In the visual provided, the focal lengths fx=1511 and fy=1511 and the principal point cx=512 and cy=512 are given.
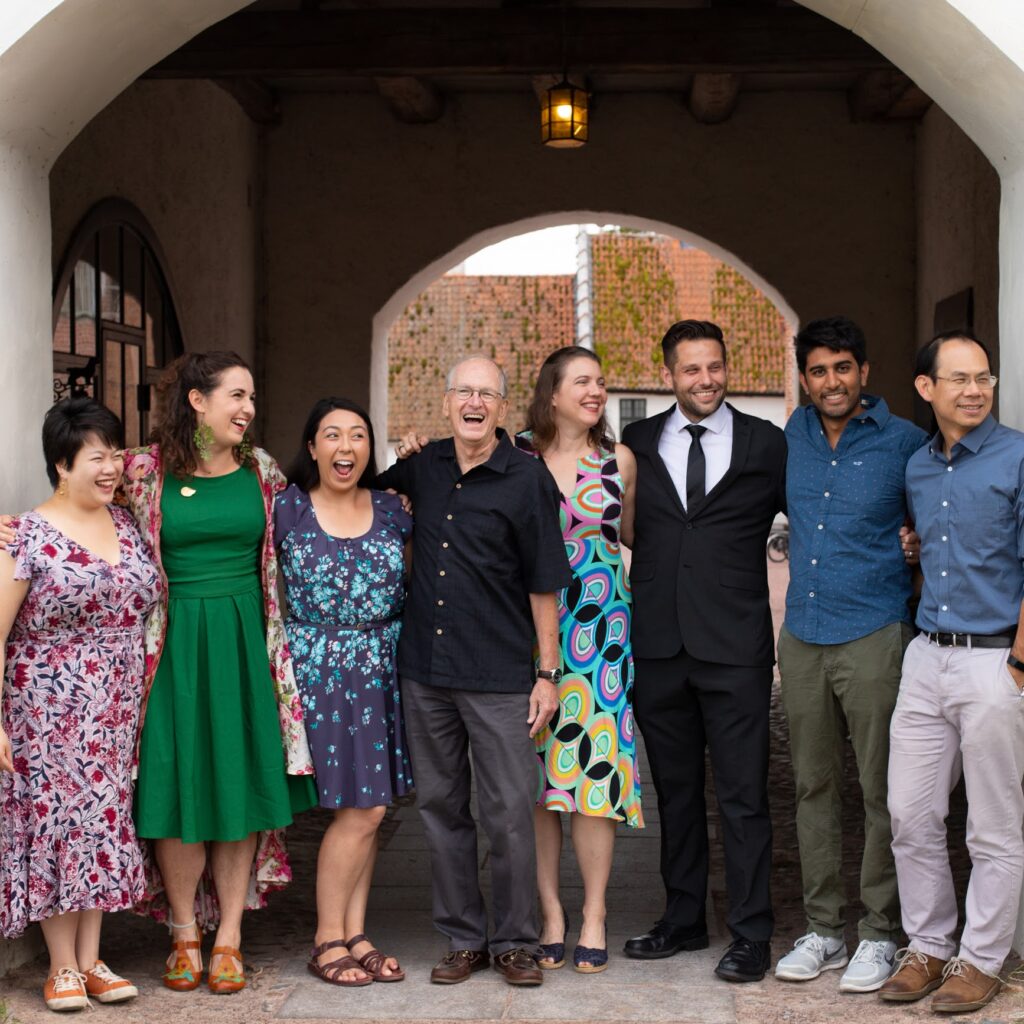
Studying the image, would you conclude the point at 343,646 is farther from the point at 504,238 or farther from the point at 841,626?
the point at 504,238

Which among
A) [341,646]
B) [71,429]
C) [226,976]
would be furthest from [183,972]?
[71,429]

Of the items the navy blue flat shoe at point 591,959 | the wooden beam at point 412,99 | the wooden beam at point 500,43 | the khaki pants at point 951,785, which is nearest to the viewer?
the khaki pants at point 951,785

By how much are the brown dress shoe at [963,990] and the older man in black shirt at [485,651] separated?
107 cm

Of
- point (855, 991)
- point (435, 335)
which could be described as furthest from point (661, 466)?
point (435, 335)

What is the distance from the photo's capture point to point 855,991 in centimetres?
407

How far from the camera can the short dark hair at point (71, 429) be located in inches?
157

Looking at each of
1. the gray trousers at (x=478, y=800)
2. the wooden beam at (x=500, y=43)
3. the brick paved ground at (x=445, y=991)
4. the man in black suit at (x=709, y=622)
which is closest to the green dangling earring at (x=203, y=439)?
the gray trousers at (x=478, y=800)

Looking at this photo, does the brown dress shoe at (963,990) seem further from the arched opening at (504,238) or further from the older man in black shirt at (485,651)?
the arched opening at (504,238)

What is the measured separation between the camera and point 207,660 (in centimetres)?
415

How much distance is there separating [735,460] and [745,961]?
141cm

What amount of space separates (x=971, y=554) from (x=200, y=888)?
233cm

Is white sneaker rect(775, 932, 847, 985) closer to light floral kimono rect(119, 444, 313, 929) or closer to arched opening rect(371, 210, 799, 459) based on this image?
light floral kimono rect(119, 444, 313, 929)

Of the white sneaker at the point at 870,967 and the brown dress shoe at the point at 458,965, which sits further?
the brown dress shoe at the point at 458,965

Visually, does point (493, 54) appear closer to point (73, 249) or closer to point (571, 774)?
point (73, 249)
